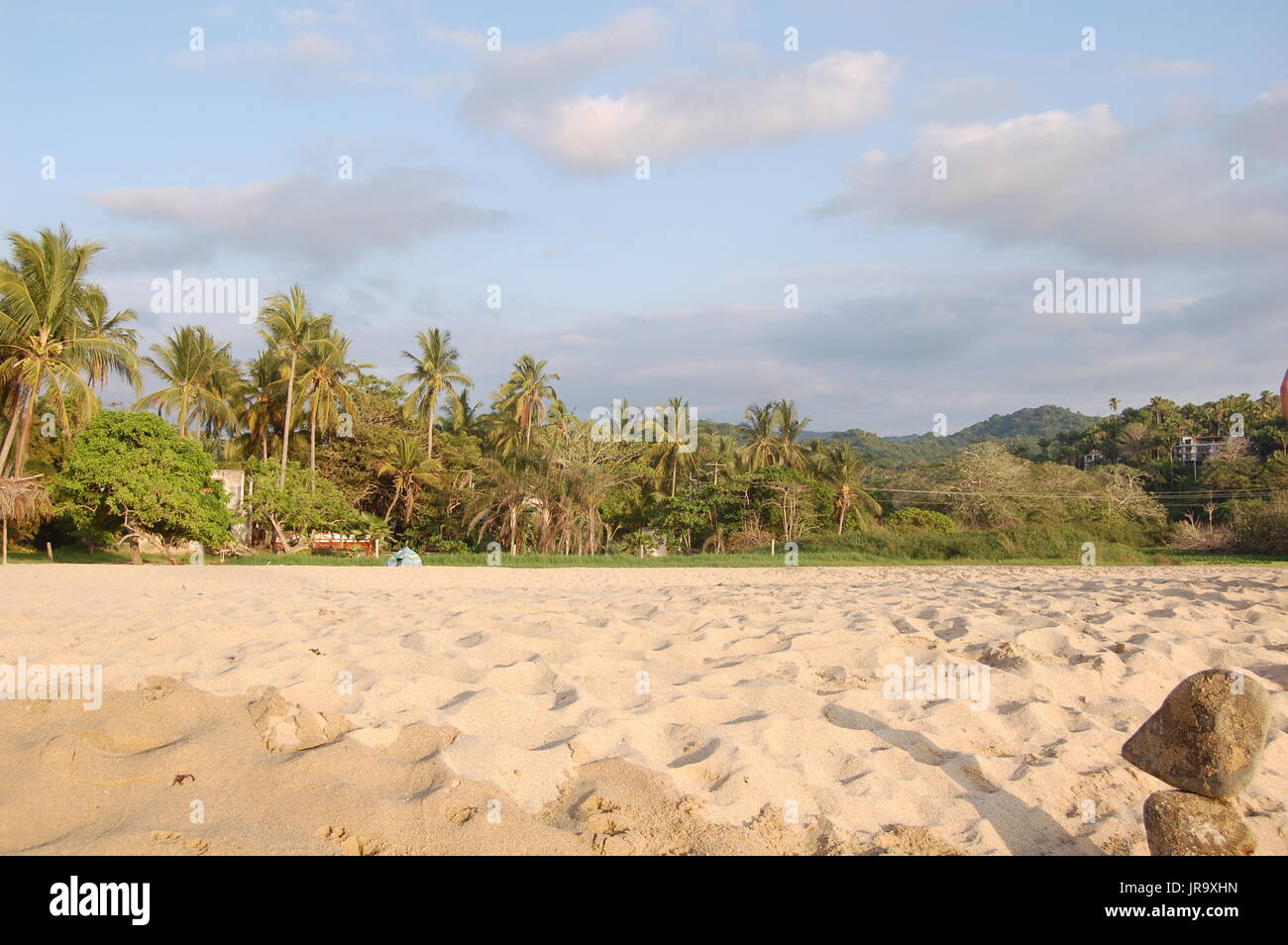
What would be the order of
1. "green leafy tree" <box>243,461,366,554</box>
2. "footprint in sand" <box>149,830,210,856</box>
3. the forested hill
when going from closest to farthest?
"footprint in sand" <box>149,830,210,856</box>, "green leafy tree" <box>243,461,366,554</box>, the forested hill

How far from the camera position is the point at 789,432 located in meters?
44.3

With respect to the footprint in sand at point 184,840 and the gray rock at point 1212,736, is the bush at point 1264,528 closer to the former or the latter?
the gray rock at point 1212,736

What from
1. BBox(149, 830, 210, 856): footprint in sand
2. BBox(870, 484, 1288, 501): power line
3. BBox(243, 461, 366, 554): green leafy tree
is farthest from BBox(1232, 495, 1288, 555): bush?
BBox(149, 830, 210, 856): footprint in sand

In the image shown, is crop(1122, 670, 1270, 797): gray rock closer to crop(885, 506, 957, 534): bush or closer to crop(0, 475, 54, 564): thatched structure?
crop(0, 475, 54, 564): thatched structure

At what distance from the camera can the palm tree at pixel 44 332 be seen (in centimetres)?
2342

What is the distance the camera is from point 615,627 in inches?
222

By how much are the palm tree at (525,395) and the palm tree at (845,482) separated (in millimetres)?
14671

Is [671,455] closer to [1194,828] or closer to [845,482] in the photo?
[845,482]

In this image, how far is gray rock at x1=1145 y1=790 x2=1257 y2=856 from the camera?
258cm

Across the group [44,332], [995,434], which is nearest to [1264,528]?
[44,332]

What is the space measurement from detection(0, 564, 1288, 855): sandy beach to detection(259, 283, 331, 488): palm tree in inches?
1152

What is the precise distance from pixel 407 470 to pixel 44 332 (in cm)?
1376

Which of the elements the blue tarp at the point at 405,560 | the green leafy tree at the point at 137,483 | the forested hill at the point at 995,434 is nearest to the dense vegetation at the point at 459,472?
the green leafy tree at the point at 137,483
